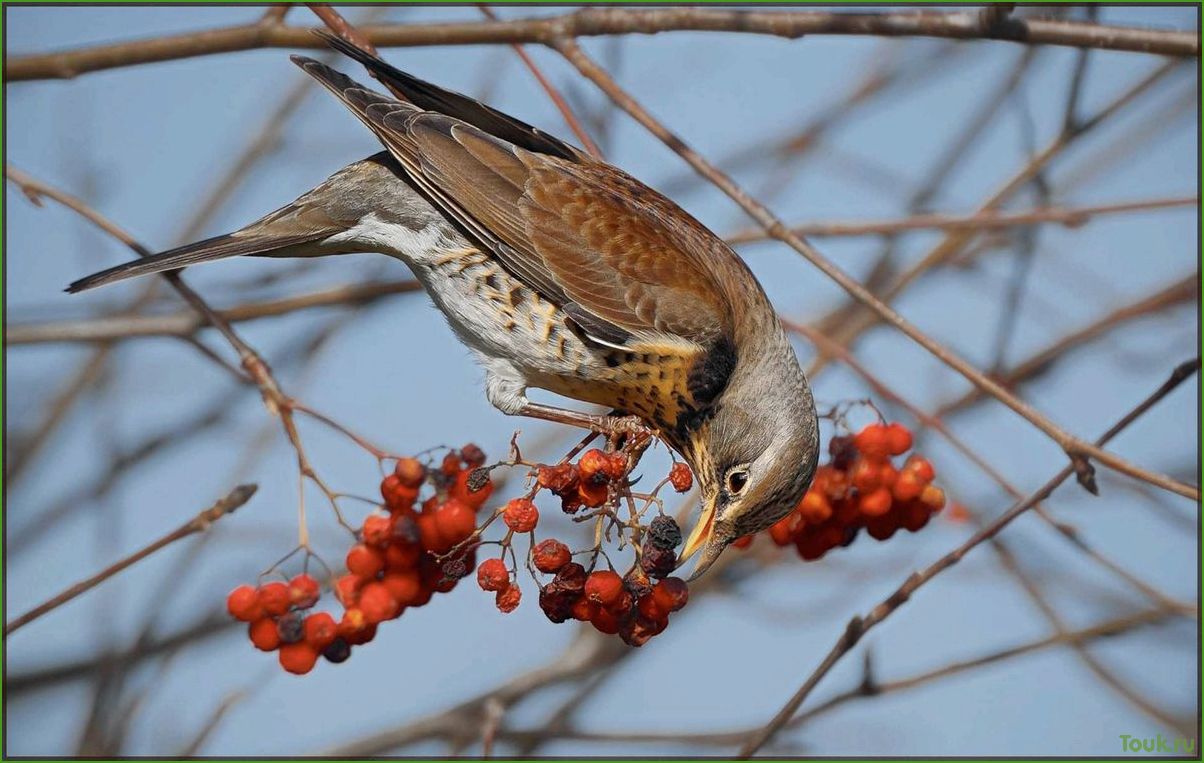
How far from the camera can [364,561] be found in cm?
286

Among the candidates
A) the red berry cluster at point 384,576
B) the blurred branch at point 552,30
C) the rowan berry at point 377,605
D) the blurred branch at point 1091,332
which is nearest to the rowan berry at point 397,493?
the red berry cluster at point 384,576

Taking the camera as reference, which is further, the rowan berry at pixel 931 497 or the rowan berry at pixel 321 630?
the rowan berry at pixel 931 497

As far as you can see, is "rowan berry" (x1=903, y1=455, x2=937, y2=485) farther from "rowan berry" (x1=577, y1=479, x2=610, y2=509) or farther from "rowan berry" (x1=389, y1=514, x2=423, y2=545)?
"rowan berry" (x1=389, y1=514, x2=423, y2=545)

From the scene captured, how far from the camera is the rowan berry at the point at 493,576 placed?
262 centimetres

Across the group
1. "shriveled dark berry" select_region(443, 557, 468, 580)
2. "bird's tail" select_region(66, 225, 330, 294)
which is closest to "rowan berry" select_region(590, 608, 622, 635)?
"shriveled dark berry" select_region(443, 557, 468, 580)

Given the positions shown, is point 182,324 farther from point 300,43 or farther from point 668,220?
point 668,220

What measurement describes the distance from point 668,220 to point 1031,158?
1.39 m

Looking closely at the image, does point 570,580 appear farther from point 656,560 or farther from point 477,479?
point 477,479

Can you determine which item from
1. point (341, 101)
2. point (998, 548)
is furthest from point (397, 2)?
point (998, 548)

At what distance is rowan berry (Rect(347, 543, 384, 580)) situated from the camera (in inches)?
112

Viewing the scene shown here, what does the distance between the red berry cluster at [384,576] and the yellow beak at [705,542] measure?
24.3 inches

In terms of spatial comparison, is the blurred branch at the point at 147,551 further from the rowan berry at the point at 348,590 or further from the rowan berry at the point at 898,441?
the rowan berry at the point at 898,441

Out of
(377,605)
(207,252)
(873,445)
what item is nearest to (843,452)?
(873,445)

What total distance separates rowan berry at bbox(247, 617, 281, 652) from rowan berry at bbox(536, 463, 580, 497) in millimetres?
810
